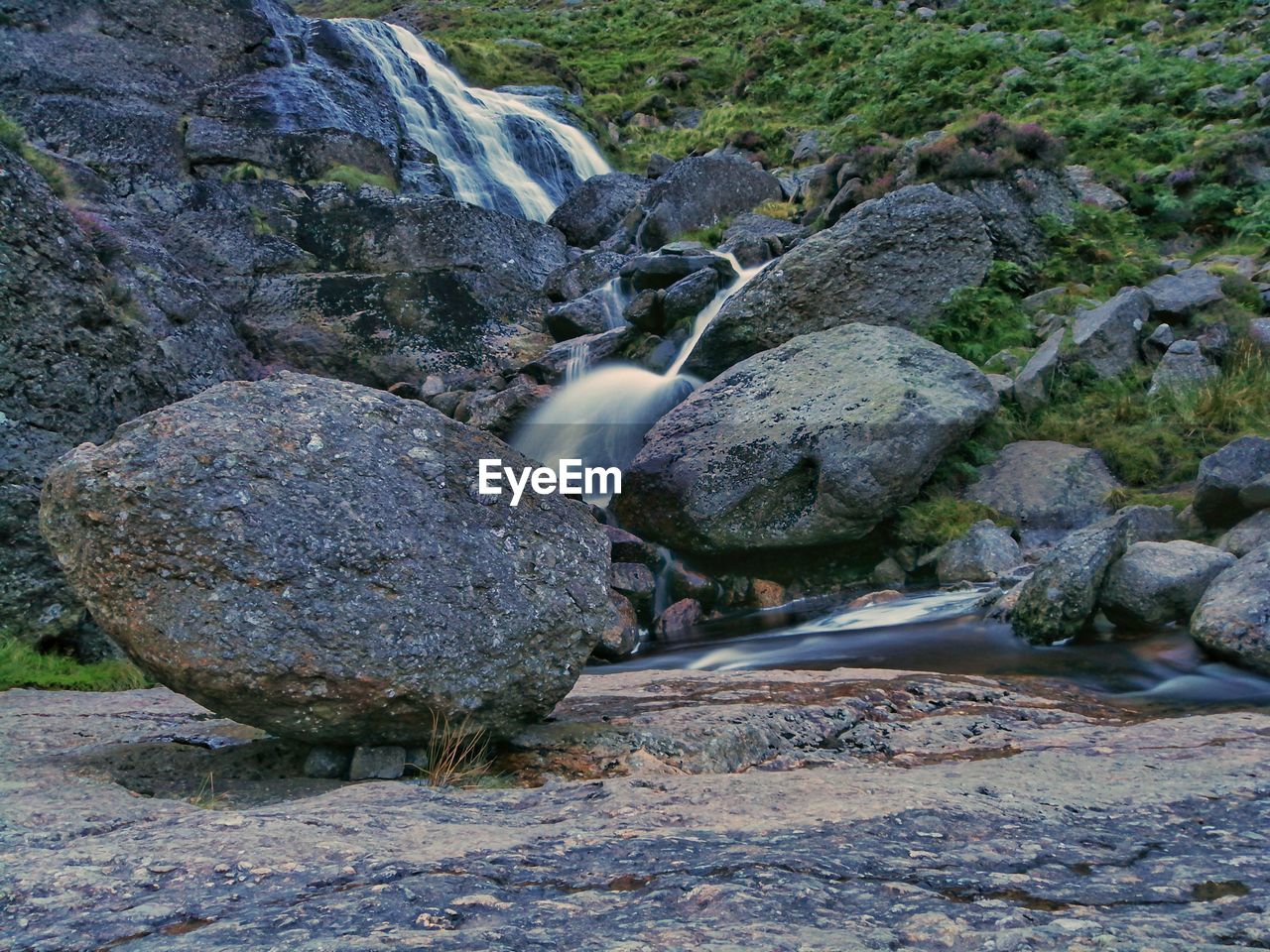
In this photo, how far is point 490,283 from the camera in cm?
2017

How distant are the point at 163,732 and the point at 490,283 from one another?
15.7 metres

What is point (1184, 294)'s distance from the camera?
1391 cm

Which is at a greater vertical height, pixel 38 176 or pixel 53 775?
pixel 38 176

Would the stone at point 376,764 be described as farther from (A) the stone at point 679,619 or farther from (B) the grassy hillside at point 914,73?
(B) the grassy hillside at point 914,73

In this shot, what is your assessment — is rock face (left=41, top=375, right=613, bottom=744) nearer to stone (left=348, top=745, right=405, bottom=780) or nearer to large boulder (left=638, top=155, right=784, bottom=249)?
stone (left=348, top=745, right=405, bottom=780)

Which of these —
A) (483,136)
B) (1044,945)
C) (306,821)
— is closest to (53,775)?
(306,821)

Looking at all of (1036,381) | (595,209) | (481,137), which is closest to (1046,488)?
(1036,381)

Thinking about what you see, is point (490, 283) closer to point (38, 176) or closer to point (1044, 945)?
point (38, 176)

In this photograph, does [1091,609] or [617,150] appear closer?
[1091,609]

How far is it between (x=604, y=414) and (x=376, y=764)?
11051 millimetres

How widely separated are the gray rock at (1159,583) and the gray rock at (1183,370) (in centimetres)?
526

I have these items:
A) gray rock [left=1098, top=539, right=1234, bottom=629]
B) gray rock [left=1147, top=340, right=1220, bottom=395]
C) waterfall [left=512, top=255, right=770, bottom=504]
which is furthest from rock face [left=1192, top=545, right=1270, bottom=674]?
waterfall [left=512, top=255, right=770, bottom=504]

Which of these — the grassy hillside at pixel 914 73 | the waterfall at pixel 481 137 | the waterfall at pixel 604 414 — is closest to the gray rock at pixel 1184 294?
the grassy hillside at pixel 914 73

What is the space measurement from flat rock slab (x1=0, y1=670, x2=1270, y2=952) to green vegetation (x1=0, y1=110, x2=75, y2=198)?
864cm
